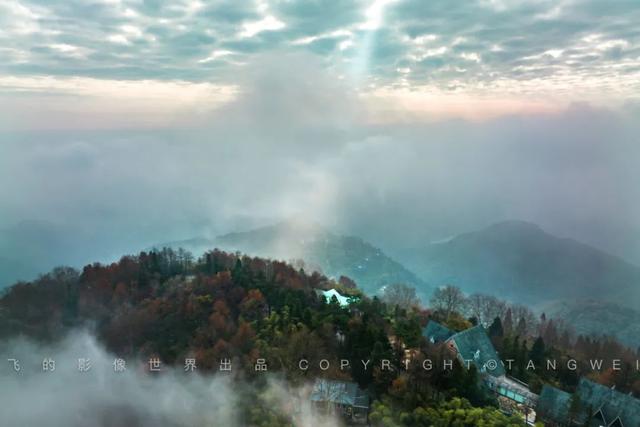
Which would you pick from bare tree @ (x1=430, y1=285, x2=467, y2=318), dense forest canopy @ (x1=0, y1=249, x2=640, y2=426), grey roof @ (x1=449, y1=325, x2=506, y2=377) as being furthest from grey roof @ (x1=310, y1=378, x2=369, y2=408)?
bare tree @ (x1=430, y1=285, x2=467, y2=318)

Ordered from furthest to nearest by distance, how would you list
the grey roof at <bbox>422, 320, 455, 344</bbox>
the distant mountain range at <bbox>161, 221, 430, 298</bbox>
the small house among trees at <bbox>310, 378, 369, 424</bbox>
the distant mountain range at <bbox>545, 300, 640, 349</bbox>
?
the distant mountain range at <bbox>161, 221, 430, 298</bbox>, the distant mountain range at <bbox>545, 300, 640, 349</bbox>, the grey roof at <bbox>422, 320, 455, 344</bbox>, the small house among trees at <bbox>310, 378, 369, 424</bbox>

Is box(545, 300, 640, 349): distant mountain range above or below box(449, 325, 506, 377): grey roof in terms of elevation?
below

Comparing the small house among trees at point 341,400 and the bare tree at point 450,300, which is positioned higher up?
the small house among trees at point 341,400

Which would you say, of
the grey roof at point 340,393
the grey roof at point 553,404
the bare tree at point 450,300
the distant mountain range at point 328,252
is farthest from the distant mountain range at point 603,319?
the grey roof at point 340,393

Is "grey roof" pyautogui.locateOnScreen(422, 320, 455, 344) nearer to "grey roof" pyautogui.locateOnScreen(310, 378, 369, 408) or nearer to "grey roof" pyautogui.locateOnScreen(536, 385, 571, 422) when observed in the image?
"grey roof" pyautogui.locateOnScreen(536, 385, 571, 422)

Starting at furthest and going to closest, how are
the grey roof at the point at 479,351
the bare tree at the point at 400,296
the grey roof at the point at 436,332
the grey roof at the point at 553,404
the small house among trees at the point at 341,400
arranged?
the bare tree at the point at 400,296
the grey roof at the point at 436,332
the grey roof at the point at 479,351
the grey roof at the point at 553,404
the small house among trees at the point at 341,400

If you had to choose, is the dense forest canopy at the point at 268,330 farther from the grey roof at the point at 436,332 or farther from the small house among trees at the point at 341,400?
the grey roof at the point at 436,332

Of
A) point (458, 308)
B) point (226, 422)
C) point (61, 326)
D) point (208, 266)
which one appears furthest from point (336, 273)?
point (226, 422)
